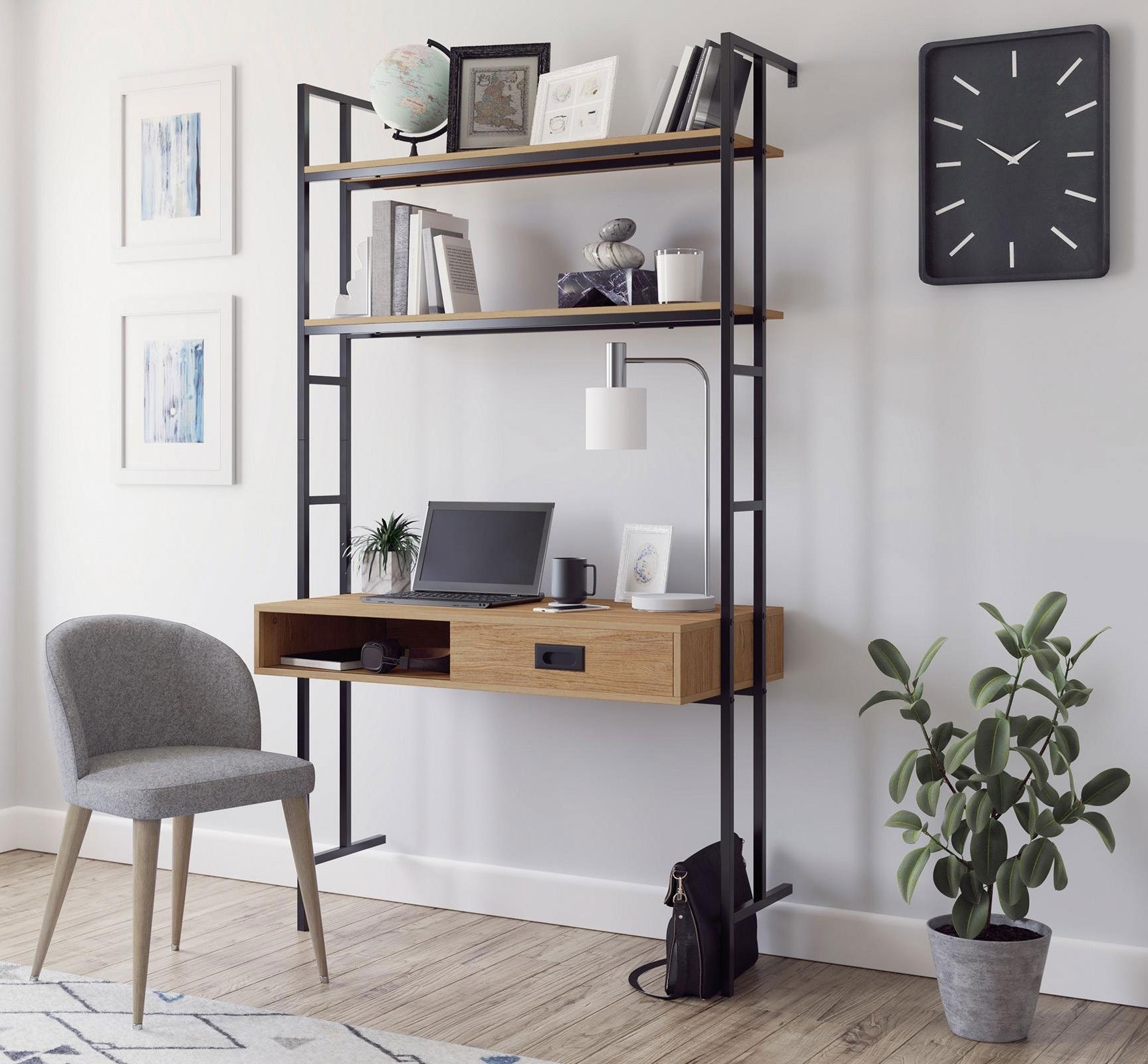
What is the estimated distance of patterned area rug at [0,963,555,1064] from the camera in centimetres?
256

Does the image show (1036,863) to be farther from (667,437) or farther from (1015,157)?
(1015,157)

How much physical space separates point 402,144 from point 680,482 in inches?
44.3

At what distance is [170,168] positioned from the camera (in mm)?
3879

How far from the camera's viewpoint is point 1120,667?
2.86 meters

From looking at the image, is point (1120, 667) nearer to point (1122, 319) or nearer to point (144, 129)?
point (1122, 319)

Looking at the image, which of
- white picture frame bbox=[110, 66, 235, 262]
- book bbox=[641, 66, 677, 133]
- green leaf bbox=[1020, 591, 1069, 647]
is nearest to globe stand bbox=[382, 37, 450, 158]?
book bbox=[641, 66, 677, 133]

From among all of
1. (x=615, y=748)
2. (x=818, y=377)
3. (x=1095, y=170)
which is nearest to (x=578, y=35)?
(x=818, y=377)

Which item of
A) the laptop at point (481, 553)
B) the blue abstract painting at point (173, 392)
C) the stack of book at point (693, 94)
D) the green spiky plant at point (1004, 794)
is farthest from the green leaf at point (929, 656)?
the blue abstract painting at point (173, 392)

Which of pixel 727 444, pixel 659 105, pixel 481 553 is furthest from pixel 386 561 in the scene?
pixel 659 105

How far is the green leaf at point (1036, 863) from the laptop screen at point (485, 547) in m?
1.19

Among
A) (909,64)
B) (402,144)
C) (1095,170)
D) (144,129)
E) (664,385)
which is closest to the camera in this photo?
(1095,170)

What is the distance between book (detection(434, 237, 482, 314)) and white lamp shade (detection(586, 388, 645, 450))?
0.42 meters

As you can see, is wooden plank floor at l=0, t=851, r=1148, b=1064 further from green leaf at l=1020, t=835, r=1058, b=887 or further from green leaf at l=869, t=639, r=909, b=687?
green leaf at l=869, t=639, r=909, b=687

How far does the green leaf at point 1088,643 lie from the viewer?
264cm
